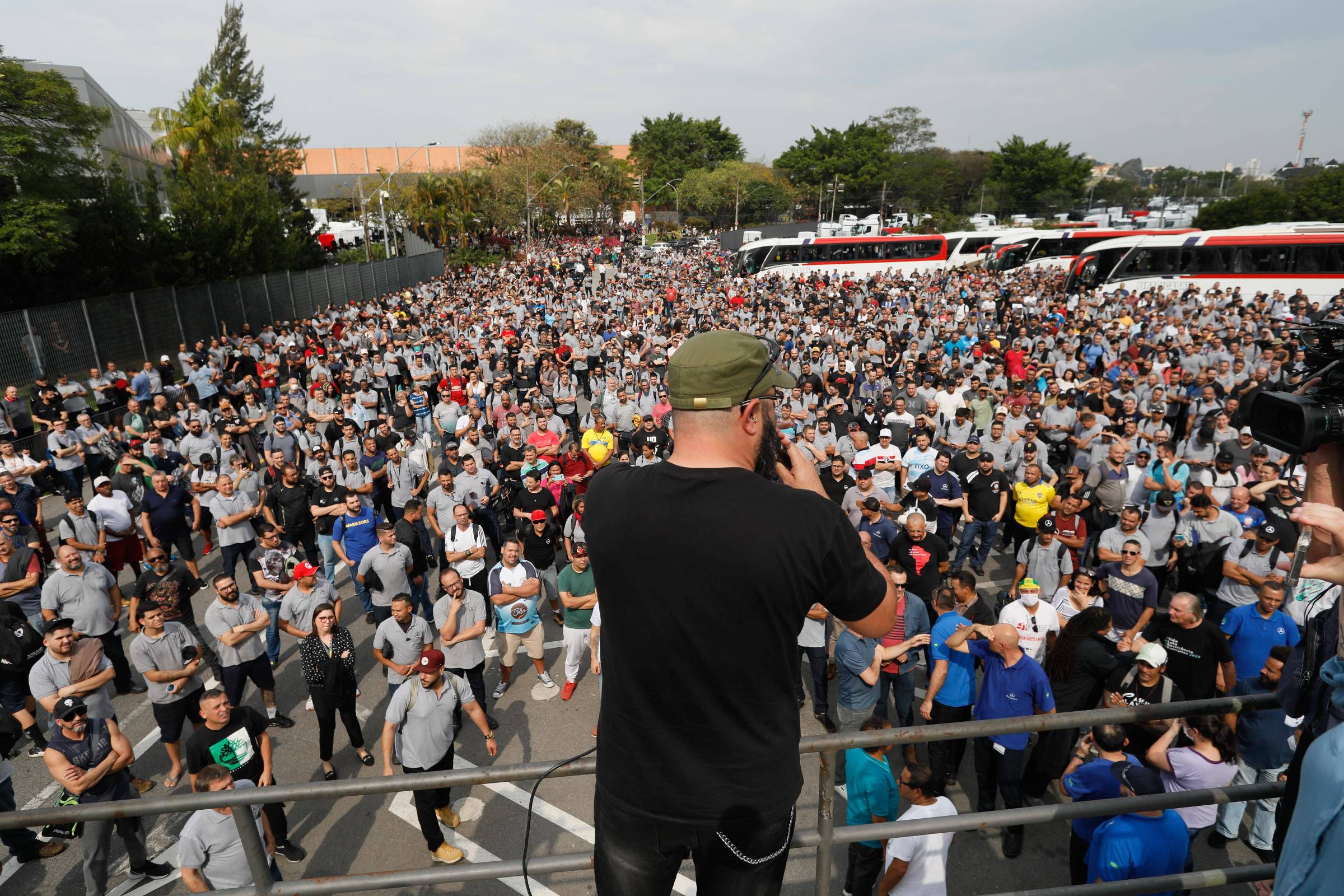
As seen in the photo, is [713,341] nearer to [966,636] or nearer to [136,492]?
[966,636]

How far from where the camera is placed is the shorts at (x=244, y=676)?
662cm

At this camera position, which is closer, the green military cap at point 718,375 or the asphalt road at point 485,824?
the green military cap at point 718,375

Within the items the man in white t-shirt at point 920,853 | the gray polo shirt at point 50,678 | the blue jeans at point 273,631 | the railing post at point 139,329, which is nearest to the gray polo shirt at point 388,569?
the blue jeans at point 273,631

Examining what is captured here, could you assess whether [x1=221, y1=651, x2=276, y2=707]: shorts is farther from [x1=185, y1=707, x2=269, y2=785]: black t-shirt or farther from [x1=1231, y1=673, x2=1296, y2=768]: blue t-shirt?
[x1=1231, y1=673, x2=1296, y2=768]: blue t-shirt

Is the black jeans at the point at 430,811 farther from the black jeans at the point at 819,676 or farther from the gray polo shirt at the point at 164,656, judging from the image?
the black jeans at the point at 819,676

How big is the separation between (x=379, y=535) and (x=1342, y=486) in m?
7.57

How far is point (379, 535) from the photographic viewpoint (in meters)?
7.60

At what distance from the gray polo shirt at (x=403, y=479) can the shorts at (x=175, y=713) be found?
12.4 ft

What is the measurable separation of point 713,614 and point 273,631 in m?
8.14

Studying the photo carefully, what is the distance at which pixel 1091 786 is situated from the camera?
4.21 meters

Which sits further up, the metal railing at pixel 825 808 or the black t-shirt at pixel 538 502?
the metal railing at pixel 825 808

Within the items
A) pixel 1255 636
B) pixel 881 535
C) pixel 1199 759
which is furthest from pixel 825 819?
pixel 881 535

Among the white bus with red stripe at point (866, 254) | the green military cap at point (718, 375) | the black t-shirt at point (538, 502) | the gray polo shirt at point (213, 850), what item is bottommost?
the gray polo shirt at point (213, 850)


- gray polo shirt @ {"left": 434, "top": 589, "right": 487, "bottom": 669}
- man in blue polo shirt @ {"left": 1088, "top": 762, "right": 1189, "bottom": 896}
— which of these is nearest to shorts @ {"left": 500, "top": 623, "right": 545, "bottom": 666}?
gray polo shirt @ {"left": 434, "top": 589, "right": 487, "bottom": 669}
